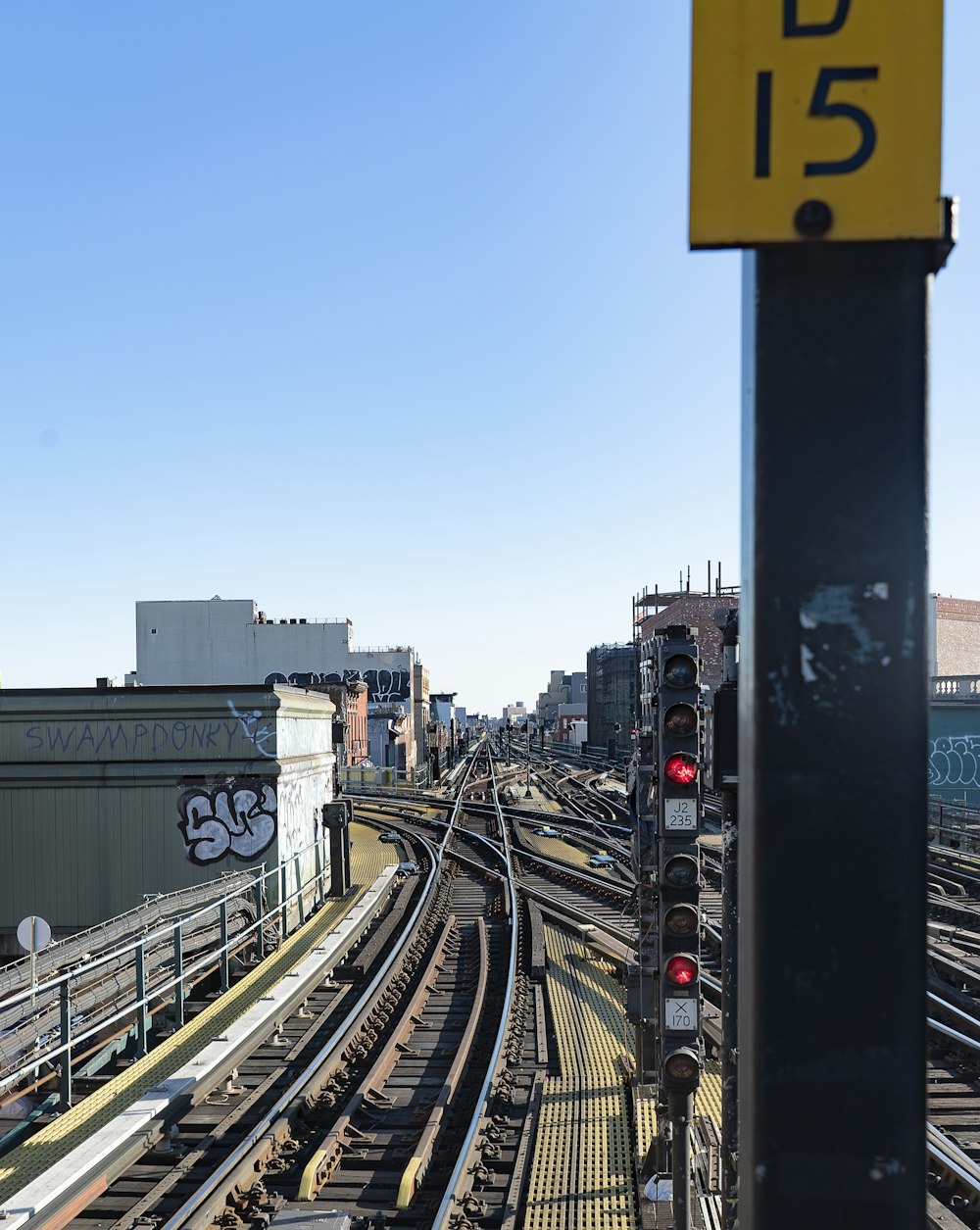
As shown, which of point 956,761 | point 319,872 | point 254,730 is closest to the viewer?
point 254,730

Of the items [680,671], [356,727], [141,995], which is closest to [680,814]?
[680,671]

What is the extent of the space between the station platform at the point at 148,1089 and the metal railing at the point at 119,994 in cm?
40

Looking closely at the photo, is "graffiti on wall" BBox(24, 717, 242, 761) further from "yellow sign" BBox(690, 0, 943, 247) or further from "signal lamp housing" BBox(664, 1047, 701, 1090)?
"yellow sign" BBox(690, 0, 943, 247)

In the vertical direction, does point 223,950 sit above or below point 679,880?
below

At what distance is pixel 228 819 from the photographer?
1794 cm

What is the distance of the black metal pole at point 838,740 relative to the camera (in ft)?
5.75

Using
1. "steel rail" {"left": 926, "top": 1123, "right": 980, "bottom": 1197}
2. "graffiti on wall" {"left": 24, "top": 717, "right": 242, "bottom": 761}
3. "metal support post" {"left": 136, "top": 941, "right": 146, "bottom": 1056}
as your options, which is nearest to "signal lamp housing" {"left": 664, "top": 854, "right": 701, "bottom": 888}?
"steel rail" {"left": 926, "top": 1123, "right": 980, "bottom": 1197}

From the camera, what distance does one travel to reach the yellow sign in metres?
1.77

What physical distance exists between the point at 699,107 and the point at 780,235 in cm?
34

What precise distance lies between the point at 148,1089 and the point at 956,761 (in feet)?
107

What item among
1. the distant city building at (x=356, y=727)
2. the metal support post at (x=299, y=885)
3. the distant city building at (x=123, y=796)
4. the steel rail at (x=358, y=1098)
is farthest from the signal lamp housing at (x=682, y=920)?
the distant city building at (x=356, y=727)

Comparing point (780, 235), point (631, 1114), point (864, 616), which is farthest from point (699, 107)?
point (631, 1114)

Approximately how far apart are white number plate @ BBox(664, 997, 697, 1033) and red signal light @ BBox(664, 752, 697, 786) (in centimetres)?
158

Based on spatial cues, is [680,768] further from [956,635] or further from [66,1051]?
[956,635]
